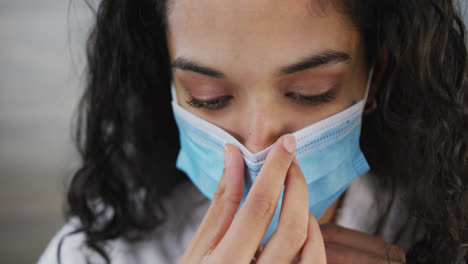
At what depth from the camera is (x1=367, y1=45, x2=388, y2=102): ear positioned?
108 centimetres

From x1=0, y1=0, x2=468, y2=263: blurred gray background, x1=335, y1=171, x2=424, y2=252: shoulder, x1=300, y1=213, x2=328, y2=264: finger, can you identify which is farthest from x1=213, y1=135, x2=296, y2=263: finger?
x1=0, y1=0, x2=468, y2=263: blurred gray background

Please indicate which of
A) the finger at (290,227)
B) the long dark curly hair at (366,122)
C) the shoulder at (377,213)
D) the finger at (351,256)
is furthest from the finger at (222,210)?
the shoulder at (377,213)

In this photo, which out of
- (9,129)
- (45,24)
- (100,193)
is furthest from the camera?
(9,129)

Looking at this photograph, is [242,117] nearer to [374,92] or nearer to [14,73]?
[374,92]

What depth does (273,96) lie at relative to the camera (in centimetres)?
92

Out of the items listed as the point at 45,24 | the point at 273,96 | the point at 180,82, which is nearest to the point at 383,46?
the point at 273,96

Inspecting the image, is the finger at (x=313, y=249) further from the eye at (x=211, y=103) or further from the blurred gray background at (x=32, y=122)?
the blurred gray background at (x=32, y=122)

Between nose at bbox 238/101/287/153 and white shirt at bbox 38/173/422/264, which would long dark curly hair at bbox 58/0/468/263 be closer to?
white shirt at bbox 38/173/422/264

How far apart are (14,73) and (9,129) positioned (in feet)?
0.98

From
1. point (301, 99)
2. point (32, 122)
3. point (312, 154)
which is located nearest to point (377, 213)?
point (312, 154)

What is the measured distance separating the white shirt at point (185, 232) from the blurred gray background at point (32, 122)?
2.69 ft

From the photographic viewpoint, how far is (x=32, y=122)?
210 cm

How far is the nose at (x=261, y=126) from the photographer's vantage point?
918 millimetres

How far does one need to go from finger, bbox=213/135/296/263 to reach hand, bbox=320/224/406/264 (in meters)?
0.32
